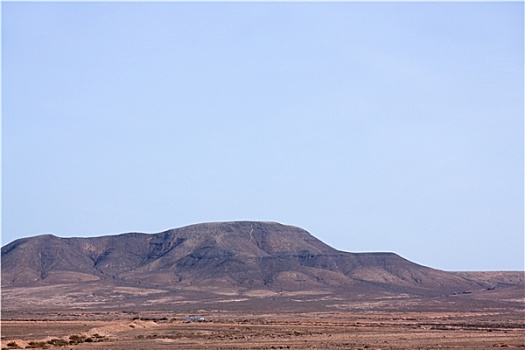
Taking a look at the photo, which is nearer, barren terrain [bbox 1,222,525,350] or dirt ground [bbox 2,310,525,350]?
dirt ground [bbox 2,310,525,350]

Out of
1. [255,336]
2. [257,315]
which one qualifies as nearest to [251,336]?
[255,336]

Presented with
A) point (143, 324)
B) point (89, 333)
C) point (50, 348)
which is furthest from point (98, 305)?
point (50, 348)

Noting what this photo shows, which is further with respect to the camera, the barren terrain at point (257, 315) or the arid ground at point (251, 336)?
the barren terrain at point (257, 315)

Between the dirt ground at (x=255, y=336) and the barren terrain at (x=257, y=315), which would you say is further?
the barren terrain at (x=257, y=315)

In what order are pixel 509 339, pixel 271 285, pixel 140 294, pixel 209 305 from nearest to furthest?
pixel 509 339 → pixel 209 305 → pixel 140 294 → pixel 271 285

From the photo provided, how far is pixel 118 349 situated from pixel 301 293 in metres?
128

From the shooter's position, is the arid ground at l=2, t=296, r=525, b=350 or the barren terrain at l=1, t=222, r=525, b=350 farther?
the barren terrain at l=1, t=222, r=525, b=350

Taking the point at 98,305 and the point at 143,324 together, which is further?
the point at 98,305

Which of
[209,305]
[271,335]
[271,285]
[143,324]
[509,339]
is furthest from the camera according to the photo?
[271,285]

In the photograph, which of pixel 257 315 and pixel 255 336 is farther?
pixel 257 315

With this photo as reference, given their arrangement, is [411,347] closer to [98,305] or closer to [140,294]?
[98,305]

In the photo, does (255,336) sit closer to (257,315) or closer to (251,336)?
(251,336)

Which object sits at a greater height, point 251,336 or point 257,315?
point 251,336

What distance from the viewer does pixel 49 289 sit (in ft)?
609
